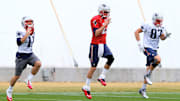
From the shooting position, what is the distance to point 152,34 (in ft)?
54.9

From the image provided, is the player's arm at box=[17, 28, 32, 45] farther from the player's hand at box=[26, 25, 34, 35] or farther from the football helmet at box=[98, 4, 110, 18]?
the football helmet at box=[98, 4, 110, 18]

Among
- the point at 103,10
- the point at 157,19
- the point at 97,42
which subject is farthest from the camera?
the point at 157,19

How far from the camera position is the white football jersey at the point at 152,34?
16703 millimetres

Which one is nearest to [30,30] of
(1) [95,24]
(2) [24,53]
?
(2) [24,53]

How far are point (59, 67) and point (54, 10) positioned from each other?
107 inches

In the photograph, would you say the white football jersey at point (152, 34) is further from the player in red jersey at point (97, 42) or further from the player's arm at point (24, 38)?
the player's arm at point (24, 38)

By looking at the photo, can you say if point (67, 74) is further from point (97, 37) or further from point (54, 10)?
point (97, 37)

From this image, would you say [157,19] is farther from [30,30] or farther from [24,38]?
[24,38]

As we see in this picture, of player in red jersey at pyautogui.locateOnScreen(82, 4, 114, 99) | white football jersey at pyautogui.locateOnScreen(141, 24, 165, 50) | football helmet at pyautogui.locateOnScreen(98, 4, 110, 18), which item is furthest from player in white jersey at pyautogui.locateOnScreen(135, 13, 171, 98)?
football helmet at pyautogui.locateOnScreen(98, 4, 110, 18)

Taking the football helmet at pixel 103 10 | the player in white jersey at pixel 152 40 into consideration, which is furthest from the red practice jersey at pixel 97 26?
the player in white jersey at pixel 152 40

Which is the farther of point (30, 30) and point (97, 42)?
point (97, 42)

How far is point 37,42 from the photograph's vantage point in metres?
28.2

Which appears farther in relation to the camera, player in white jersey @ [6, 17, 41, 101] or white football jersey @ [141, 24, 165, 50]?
white football jersey @ [141, 24, 165, 50]

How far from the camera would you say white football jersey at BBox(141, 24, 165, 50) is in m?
16.7
